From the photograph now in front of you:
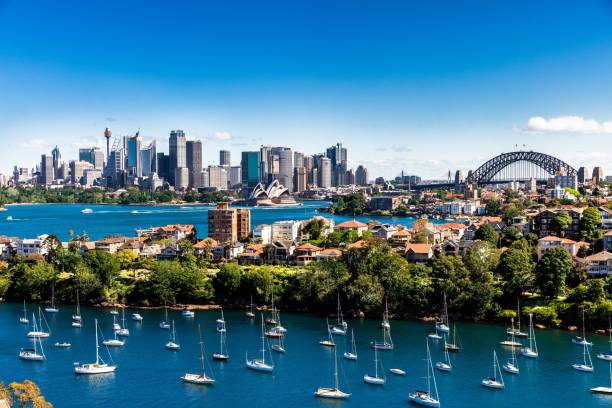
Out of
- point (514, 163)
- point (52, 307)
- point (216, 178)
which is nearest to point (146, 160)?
point (216, 178)

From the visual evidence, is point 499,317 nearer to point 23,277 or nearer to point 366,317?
point 366,317

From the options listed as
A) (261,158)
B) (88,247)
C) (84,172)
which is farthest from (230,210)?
(84,172)

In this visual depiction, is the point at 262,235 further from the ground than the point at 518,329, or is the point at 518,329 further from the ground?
the point at 262,235

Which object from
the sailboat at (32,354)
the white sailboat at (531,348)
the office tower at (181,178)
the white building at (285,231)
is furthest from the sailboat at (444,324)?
the office tower at (181,178)

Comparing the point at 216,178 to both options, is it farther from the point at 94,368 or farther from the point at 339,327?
the point at 94,368

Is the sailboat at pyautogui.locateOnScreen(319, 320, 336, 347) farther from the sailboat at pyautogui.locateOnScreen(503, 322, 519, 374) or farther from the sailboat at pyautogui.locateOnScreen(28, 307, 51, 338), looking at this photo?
the sailboat at pyautogui.locateOnScreen(28, 307, 51, 338)

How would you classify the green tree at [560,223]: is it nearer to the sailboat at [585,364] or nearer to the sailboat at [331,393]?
the sailboat at [585,364]
